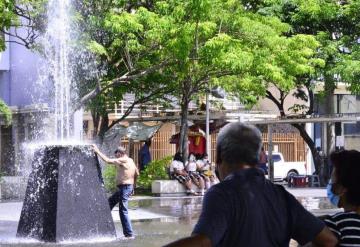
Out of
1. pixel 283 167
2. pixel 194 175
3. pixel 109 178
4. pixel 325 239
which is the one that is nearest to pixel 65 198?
pixel 325 239

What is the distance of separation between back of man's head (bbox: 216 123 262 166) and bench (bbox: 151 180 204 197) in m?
21.0

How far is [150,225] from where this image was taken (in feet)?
52.0

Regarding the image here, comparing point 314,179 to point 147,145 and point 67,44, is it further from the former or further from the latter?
point 67,44

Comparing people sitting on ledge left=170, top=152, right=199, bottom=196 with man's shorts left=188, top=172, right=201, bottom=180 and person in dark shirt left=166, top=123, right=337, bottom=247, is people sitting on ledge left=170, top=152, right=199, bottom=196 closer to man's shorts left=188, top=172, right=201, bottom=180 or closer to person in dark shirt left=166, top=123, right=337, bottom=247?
man's shorts left=188, top=172, right=201, bottom=180

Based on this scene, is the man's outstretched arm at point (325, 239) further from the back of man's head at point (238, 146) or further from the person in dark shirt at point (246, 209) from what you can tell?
the back of man's head at point (238, 146)

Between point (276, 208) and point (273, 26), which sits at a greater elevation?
point (273, 26)

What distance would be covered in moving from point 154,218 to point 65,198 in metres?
5.04

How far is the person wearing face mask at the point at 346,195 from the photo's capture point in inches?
165

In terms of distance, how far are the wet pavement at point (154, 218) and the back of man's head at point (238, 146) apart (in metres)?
7.06

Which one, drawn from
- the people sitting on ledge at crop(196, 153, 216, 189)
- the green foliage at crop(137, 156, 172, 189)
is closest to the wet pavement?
the people sitting on ledge at crop(196, 153, 216, 189)

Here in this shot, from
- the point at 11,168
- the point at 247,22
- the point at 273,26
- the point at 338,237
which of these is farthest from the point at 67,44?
the point at 338,237

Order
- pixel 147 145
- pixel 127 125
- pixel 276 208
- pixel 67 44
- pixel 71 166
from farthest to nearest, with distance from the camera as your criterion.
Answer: pixel 127 125 → pixel 147 145 → pixel 67 44 → pixel 71 166 → pixel 276 208

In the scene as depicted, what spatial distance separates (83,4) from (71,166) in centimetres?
1128

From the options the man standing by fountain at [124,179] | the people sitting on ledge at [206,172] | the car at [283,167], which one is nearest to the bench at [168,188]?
the people sitting on ledge at [206,172]
